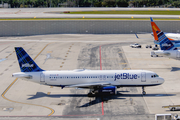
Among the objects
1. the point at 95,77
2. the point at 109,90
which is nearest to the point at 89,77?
the point at 95,77

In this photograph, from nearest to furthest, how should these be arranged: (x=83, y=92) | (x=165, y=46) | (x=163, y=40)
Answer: (x=83, y=92)
(x=163, y=40)
(x=165, y=46)

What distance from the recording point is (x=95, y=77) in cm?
4572

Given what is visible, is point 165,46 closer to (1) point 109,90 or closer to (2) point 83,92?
(1) point 109,90

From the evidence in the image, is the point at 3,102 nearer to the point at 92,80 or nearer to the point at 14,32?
the point at 92,80

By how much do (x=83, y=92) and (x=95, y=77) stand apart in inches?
190

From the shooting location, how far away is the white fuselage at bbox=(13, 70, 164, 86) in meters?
45.8

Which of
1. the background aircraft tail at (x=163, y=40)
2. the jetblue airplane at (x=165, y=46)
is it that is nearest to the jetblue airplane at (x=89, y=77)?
the jetblue airplane at (x=165, y=46)

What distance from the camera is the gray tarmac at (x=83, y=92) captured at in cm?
4017

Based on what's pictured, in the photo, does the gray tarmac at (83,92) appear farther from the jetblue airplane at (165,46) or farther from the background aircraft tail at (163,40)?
the background aircraft tail at (163,40)

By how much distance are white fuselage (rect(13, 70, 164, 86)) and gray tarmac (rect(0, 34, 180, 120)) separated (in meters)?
2.61

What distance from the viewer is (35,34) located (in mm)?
114000

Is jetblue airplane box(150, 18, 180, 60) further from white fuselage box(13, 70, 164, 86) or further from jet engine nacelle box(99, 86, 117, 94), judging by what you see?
jet engine nacelle box(99, 86, 117, 94)

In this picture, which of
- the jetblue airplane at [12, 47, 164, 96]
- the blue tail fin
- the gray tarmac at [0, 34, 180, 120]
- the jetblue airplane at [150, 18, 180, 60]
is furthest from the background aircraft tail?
the blue tail fin

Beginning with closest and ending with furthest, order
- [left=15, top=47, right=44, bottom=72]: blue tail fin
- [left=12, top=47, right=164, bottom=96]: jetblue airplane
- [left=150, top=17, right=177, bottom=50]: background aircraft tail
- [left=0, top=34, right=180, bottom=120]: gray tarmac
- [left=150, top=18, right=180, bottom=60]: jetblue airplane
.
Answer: [left=0, top=34, right=180, bottom=120]: gray tarmac → [left=12, top=47, right=164, bottom=96]: jetblue airplane → [left=15, top=47, right=44, bottom=72]: blue tail fin → [left=150, top=18, right=180, bottom=60]: jetblue airplane → [left=150, top=17, right=177, bottom=50]: background aircraft tail
